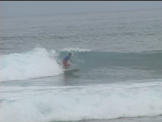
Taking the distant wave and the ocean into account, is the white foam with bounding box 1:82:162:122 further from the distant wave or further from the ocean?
the distant wave

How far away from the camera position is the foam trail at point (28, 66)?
1819 cm

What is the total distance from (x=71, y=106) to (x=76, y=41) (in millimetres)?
22505

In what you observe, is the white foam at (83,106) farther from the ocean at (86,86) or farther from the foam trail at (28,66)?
the foam trail at (28,66)

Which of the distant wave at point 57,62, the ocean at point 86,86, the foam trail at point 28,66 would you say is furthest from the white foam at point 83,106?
the distant wave at point 57,62

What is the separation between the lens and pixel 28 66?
19469 millimetres

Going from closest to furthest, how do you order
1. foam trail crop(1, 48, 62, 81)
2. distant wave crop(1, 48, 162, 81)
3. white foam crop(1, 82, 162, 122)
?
1. white foam crop(1, 82, 162, 122)
2. foam trail crop(1, 48, 62, 81)
3. distant wave crop(1, 48, 162, 81)

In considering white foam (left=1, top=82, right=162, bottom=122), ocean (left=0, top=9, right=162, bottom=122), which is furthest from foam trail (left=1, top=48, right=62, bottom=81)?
white foam (left=1, top=82, right=162, bottom=122)

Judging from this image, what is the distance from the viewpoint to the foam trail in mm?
18188

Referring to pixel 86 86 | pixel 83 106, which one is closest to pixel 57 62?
pixel 86 86

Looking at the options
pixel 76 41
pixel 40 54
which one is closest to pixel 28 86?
pixel 40 54

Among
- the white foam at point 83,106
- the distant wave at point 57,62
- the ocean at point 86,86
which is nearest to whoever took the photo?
the white foam at point 83,106

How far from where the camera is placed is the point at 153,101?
12141 mm

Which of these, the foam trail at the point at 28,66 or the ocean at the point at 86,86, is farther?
the foam trail at the point at 28,66

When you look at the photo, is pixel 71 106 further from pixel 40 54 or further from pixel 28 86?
pixel 40 54
